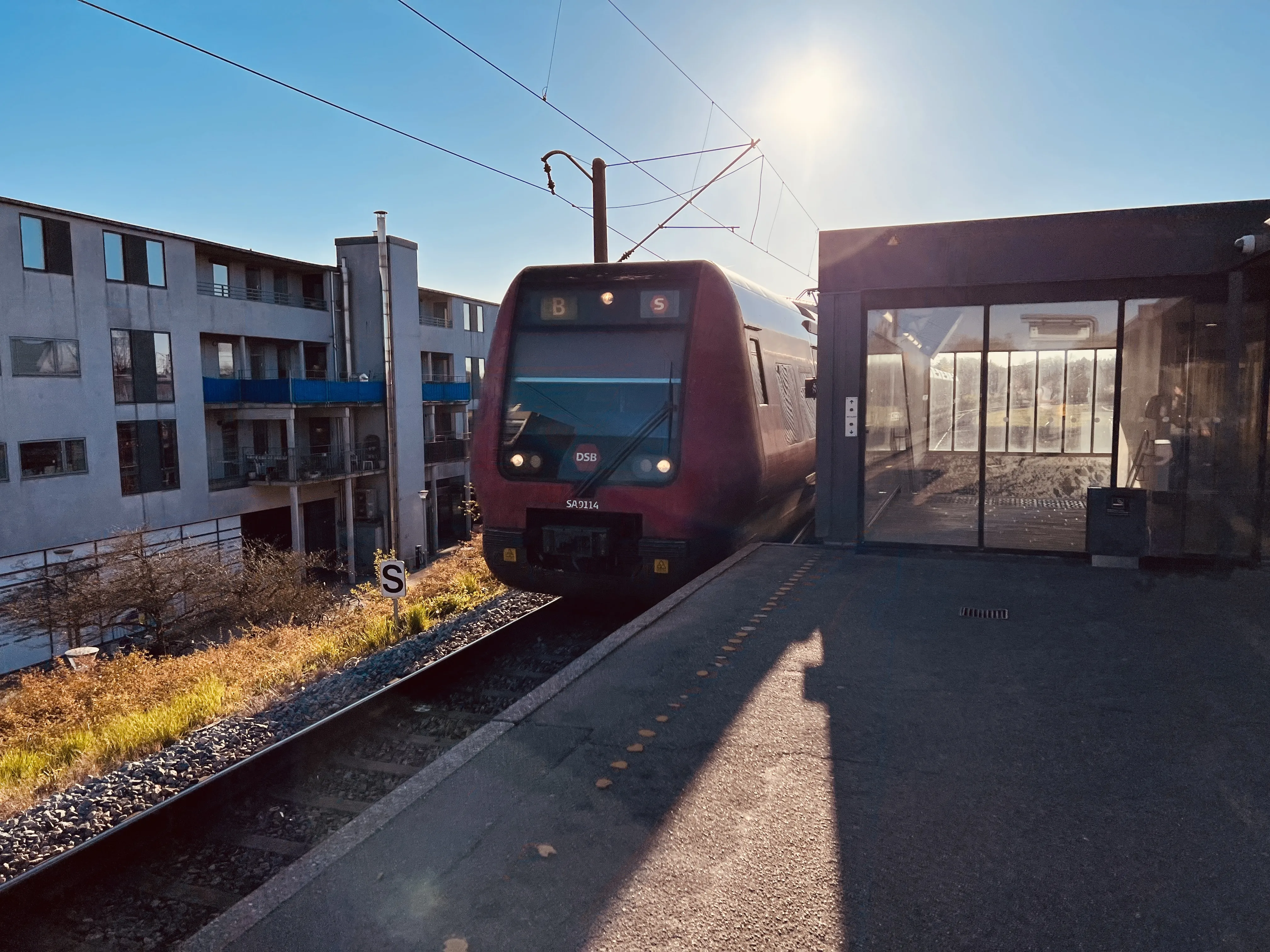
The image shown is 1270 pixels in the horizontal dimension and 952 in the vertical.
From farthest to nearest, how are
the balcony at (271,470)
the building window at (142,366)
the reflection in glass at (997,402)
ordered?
the balcony at (271,470)
the building window at (142,366)
the reflection in glass at (997,402)

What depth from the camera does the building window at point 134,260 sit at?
2564 cm

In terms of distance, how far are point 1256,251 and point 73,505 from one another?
26022mm

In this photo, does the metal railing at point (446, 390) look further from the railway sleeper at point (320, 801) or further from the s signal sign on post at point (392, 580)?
the railway sleeper at point (320, 801)

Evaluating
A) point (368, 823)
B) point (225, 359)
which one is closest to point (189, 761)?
point (368, 823)

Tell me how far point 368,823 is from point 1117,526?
26.3 ft

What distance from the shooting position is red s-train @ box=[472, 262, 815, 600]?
8.17 metres

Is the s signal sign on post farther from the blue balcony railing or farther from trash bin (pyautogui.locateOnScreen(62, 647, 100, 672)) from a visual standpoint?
the blue balcony railing

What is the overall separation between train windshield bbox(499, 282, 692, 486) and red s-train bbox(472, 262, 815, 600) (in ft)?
0.04

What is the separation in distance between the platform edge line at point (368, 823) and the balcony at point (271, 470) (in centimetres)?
2701

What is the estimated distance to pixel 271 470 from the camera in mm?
31531

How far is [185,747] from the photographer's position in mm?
6297

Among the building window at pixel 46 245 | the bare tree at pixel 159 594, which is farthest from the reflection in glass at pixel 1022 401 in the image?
the building window at pixel 46 245

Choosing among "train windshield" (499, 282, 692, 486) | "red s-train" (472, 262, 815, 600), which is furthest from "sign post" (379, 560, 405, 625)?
"train windshield" (499, 282, 692, 486)

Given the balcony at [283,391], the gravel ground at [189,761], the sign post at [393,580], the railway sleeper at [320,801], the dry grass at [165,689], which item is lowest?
the dry grass at [165,689]
